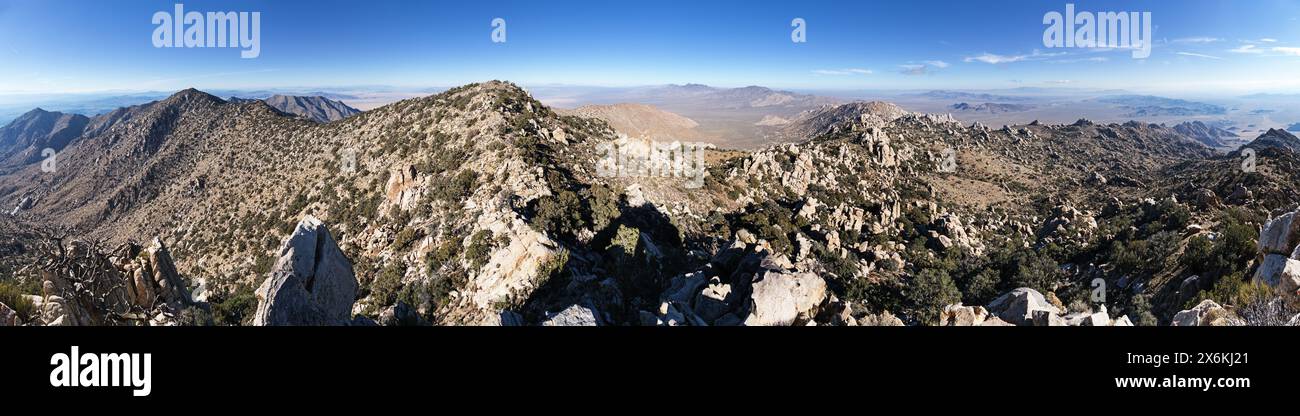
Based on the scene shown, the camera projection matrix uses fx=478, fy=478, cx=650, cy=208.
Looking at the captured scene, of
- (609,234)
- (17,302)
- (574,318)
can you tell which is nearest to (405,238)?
(609,234)

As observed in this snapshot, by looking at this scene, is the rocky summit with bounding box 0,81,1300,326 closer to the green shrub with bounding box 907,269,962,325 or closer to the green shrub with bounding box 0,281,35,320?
the green shrub with bounding box 0,281,35,320

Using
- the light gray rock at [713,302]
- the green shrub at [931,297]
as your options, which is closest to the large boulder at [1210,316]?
the green shrub at [931,297]

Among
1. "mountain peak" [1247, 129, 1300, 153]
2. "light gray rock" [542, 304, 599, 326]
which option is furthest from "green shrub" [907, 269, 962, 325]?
"mountain peak" [1247, 129, 1300, 153]

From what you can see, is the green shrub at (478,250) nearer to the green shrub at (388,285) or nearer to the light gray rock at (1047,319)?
the green shrub at (388,285)

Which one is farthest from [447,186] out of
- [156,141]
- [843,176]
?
[156,141]

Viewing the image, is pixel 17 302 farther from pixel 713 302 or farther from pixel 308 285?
pixel 713 302

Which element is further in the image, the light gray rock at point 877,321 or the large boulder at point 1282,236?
the large boulder at point 1282,236
